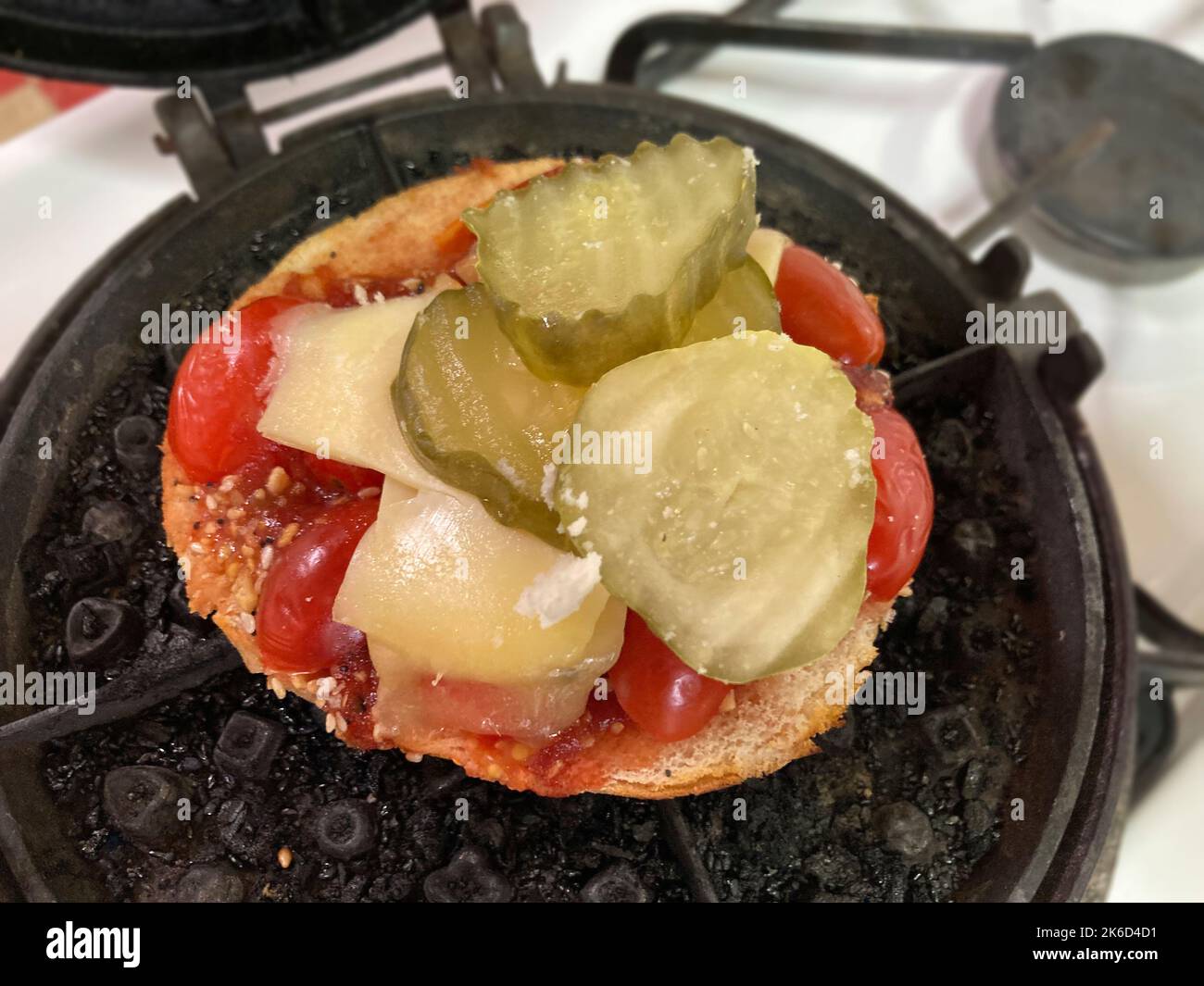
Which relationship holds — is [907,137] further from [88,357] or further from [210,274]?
[88,357]

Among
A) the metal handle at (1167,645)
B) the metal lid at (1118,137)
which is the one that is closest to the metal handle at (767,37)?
the metal lid at (1118,137)

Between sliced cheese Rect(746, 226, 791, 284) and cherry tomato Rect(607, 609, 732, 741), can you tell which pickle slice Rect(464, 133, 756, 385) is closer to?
sliced cheese Rect(746, 226, 791, 284)

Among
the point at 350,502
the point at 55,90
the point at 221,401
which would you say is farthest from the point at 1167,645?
the point at 55,90

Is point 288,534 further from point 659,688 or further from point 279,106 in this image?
point 279,106

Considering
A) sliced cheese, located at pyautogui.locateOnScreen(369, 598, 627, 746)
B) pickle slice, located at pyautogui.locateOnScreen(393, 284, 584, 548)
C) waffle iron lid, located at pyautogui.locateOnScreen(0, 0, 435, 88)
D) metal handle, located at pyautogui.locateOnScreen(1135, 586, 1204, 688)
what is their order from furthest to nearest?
metal handle, located at pyautogui.locateOnScreen(1135, 586, 1204, 688) → waffle iron lid, located at pyautogui.locateOnScreen(0, 0, 435, 88) → sliced cheese, located at pyautogui.locateOnScreen(369, 598, 627, 746) → pickle slice, located at pyautogui.locateOnScreen(393, 284, 584, 548)

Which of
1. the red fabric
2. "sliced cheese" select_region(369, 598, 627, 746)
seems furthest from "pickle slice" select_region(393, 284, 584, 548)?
the red fabric

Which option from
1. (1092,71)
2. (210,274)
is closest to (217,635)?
(210,274)
